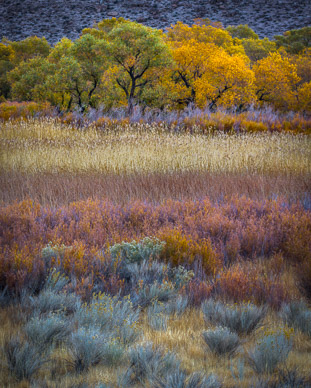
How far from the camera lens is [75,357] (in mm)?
2010

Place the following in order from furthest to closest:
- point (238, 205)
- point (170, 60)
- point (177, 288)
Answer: point (170, 60), point (238, 205), point (177, 288)

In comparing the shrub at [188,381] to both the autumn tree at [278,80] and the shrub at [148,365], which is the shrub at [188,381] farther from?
the autumn tree at [278,80]

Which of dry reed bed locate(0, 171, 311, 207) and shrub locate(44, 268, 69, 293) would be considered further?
dry reed bed locate(0, 171, 311, 207)

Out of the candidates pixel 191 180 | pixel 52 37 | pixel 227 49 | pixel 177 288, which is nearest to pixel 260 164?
pixel 191 180

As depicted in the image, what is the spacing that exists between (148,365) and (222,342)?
549 mm

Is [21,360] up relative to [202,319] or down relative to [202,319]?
up

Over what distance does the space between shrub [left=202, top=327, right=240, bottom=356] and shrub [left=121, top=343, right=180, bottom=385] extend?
1.02 ft

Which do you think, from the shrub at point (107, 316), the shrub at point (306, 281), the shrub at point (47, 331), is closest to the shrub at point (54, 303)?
the shrub at point (107, 316)

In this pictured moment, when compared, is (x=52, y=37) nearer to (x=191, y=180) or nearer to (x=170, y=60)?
(x=170, y=60)

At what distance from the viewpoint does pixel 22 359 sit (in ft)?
6.30

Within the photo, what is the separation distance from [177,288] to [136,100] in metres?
16.1

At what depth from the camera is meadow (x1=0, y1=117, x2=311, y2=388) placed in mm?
1971

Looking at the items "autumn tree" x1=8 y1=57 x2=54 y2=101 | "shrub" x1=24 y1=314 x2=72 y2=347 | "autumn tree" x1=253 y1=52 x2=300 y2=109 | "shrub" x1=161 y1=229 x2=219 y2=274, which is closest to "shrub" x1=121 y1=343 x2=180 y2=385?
"shrub" x1=24 y1=314 x2=72 y2=347

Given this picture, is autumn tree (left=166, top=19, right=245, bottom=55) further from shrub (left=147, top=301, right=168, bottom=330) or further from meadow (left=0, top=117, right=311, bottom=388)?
shrub (left=147, top=301, right=168, bottom=330)
